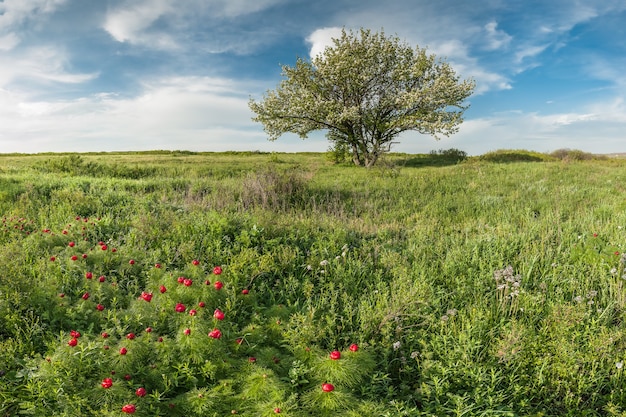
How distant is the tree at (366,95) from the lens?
2612 cm

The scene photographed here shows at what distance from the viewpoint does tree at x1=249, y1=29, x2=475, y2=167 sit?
2612 centimetres

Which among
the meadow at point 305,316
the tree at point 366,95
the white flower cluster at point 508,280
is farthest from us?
the tree at point 366,95

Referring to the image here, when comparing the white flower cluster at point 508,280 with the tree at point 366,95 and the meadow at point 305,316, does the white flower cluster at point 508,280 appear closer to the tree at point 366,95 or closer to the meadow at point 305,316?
the meadow at point 305,316

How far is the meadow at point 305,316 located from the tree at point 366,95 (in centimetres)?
1813

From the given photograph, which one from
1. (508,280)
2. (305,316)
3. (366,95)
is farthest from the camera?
(366,95)

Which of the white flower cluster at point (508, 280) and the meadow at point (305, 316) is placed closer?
the meadow at point (305, 316)

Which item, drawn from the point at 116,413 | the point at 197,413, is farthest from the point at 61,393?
the point at 197,413

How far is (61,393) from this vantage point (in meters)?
3.11

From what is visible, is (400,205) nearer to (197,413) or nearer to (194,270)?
(194,270)

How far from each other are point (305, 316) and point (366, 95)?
25.6 metres

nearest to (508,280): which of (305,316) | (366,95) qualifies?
(305,316)

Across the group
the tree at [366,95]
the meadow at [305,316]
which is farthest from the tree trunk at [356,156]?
the meadow at [305,316]

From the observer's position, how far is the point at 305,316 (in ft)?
14.2

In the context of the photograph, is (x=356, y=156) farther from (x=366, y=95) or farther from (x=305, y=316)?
(x=305, y=316)
